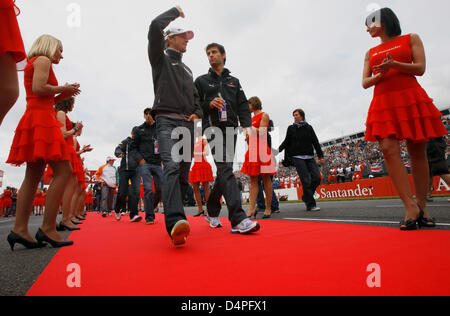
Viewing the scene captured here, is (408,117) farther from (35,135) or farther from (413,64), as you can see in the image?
(35,135)

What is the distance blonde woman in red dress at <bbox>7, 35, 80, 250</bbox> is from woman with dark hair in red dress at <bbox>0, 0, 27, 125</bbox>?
107 cm

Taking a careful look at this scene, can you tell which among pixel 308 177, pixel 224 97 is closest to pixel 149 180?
pixel 224 97

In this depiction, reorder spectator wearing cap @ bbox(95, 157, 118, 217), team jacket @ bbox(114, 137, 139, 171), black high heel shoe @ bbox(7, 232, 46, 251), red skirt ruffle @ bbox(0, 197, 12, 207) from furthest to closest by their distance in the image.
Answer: red skirt ruffle @ bbox(0, 197, 12, 207), spectator wearing cap @ bbox(95, 157, 118, 217), team jacket @ bbox(114, 137, 139, 171), black high heel shoe @ bbox(7, 232, 46, 251)

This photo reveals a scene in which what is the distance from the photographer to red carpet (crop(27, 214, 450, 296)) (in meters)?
1.07

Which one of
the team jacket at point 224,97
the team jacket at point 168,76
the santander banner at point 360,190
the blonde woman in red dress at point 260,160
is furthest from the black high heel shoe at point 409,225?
the santander banner at point 360,190

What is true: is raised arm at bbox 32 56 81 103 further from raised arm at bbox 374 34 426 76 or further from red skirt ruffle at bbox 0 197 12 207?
red skirt ruffle at bbox 0 197 12 207

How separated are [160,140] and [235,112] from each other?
3.65ft

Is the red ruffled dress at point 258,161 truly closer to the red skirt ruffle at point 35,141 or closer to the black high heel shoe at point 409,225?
the black high heel shoe at point 409,225

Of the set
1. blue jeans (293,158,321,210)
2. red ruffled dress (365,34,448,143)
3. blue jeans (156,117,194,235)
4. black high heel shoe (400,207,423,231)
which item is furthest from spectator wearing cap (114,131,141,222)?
black high heel shoe (400,207,423,231)

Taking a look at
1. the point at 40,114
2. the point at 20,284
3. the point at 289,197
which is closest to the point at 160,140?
the point at 40,114

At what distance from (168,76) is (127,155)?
11.6 ft

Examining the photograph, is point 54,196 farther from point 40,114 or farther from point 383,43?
point 383,43

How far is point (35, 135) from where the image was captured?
7.55ft

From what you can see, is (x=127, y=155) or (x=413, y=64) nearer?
(x=413, y=64)
